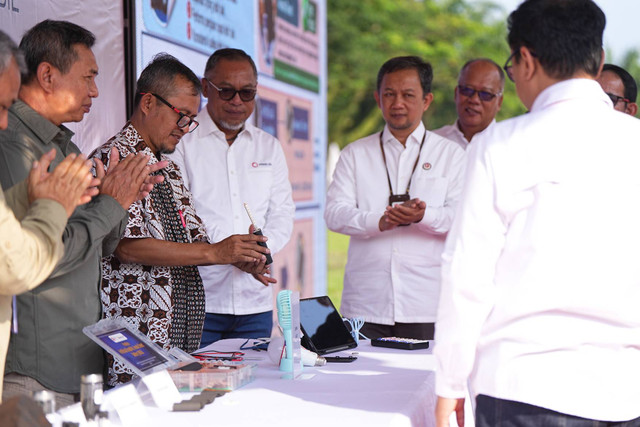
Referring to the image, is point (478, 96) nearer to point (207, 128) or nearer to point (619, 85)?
point (619, 85)

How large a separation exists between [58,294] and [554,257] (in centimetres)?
139

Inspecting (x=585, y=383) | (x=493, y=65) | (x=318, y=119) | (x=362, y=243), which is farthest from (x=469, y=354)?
(x=318, y=119)

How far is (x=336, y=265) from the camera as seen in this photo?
57.1ft

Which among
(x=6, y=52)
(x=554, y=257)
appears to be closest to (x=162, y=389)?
(x=6, y=52)

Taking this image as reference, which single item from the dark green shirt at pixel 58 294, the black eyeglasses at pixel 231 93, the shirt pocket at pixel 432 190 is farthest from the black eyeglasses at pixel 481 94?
the dark green shirt at pixel 58 294

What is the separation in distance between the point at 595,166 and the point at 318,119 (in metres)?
5.80

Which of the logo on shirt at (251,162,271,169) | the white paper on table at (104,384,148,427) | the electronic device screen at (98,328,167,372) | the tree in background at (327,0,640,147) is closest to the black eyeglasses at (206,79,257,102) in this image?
the logo on shirt at (251,162,271,169)

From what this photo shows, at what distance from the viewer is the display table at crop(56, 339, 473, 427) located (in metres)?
1.99

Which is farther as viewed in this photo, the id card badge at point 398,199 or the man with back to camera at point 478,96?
the man with back to camera at point 478,96

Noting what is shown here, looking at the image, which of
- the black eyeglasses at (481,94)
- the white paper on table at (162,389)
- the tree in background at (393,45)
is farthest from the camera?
the tree in background at (393,45)

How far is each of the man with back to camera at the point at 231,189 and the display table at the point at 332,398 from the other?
954 mm

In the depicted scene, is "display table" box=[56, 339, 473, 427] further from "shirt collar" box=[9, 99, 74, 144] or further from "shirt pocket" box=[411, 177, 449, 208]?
"shirt pocket" box=[411, 177, 449, 208]

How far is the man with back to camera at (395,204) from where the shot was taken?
12.8 ft

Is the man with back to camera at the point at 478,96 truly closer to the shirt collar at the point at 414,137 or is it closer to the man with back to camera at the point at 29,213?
the shirt collar at the point at 414,137
